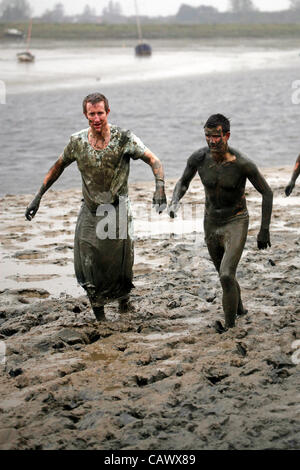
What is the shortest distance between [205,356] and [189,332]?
561 millimetres

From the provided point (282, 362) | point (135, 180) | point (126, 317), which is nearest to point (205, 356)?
point (282, 362)

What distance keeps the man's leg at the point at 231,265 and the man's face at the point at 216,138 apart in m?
0.60

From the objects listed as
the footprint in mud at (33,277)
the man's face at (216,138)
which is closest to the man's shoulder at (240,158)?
the man's face at (216,138)

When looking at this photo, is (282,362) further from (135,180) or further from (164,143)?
(164,143)

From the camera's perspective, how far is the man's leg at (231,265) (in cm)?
541

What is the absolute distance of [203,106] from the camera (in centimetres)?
2392

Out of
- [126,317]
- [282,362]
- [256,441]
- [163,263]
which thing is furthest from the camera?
[163,263]

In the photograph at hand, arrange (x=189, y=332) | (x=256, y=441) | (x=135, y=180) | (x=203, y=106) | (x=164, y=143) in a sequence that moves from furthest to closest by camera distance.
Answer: (x=203, y=106)
(x=164, y=143)
(x=135, y=180)
(x=189, y=332)
(x=256, y=441)

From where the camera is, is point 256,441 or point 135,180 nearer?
point 256,441

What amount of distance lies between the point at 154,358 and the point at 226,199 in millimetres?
1313

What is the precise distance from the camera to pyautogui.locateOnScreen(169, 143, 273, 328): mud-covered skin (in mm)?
5434

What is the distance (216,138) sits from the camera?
17.5 feet

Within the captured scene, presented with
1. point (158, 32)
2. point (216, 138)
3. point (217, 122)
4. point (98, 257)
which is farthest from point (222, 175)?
point (158, 32)

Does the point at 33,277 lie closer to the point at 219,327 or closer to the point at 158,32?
the point at 219,327
